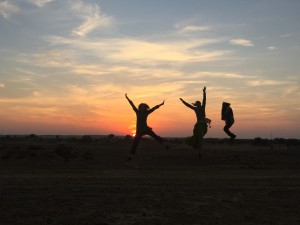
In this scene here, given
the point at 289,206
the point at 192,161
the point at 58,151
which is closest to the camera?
the point at 289,206

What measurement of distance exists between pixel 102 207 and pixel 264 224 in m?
3.30

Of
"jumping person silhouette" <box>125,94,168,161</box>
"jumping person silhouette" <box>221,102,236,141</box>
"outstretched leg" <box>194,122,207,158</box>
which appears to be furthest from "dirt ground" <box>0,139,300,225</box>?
"jumping person silhouette" <box>221,102,236,141</box>

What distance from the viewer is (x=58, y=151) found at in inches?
1064

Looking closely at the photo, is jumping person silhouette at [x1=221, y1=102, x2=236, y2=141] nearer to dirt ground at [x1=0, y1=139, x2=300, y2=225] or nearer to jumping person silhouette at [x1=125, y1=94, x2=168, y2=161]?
jumping person silhouette at [x1=125, y1=94, x2=168, y2=161]

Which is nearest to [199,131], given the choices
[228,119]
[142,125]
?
[228,119]

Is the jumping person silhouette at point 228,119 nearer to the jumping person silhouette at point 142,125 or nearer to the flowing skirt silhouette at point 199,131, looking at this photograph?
the flowing skirt silhouette at point 199,131

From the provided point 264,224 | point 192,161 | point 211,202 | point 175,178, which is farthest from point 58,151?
point 264,224

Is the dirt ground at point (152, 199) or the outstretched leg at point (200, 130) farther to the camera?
the outstretched leg at point (200, 130)

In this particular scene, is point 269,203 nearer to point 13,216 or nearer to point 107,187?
point 107,187

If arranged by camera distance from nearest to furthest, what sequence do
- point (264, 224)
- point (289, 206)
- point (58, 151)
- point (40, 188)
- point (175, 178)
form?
point (264, 224) → point (289, 206) → point (40, 188) → point (175, 178) → point (58, 151)

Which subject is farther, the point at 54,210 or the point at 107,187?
the point at 107,187

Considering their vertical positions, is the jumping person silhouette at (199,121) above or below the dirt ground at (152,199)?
above

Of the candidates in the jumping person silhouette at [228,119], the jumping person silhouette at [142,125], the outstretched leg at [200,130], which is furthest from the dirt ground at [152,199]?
the jumping person silhouette at [228,119]

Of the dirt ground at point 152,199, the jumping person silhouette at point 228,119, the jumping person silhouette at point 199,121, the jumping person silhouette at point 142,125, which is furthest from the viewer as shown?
the jumping person silhouette at point 228,119
